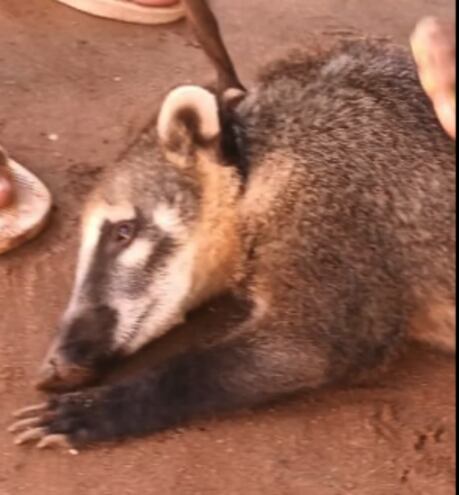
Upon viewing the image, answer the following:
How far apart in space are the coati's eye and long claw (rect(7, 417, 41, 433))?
439 millimetres

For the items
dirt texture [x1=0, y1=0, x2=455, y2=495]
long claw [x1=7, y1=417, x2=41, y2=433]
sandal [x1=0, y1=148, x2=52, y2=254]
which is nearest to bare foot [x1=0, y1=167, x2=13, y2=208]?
sandal [x1=0, y1=148, x2=52, y2=254]

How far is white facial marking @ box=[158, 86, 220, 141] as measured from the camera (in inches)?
110

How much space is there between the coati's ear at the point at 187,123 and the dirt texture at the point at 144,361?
1.51ft

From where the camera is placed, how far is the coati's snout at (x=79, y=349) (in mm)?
2828

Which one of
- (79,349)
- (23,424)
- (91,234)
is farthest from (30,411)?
(91,234)

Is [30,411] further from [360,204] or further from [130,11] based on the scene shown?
[130,11]

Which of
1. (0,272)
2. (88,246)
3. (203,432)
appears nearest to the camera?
(203,432)

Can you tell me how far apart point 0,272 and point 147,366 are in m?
0.52

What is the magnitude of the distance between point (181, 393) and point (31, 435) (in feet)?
1.09

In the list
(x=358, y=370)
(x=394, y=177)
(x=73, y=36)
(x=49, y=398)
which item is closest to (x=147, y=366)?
(x=49, y=398)

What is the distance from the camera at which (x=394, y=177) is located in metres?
2.80

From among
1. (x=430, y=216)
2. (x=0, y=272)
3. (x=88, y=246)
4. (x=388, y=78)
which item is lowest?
(x=0, y=272)

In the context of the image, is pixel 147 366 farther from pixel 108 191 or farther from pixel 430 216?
pixel 430 216

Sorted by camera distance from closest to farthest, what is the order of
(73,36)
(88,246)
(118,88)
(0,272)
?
(88,246) < (0,272) < (118,88) < (73,36)
